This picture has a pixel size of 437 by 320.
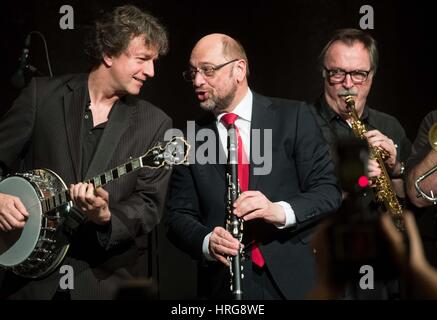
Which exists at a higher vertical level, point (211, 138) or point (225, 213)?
point (211, 138)

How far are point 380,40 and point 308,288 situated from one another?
5.39 ft

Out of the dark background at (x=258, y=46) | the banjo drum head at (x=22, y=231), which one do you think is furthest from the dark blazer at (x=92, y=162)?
the dark background at (x=258, y=46)


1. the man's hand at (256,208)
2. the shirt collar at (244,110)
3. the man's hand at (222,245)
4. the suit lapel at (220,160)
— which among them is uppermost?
the shirt collar at (244,110)

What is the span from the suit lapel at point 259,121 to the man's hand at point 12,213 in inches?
45.7

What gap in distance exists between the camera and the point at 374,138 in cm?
377

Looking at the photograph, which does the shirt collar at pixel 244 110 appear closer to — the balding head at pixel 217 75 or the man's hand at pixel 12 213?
the balding head at pixel 217 75

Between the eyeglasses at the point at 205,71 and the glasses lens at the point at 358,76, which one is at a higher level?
the glasses lens at the point at 358,76

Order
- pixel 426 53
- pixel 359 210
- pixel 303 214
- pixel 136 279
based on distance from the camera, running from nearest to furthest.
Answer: pixel 359 210
pixel 303 214
pixel 136 279
pixel 426 53

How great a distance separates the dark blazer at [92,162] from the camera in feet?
11.7

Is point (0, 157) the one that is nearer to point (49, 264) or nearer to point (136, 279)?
point (49, 264)

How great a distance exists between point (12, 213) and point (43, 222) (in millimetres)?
191

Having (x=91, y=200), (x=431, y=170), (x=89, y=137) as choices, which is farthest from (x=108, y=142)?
(x=431, y=170)
